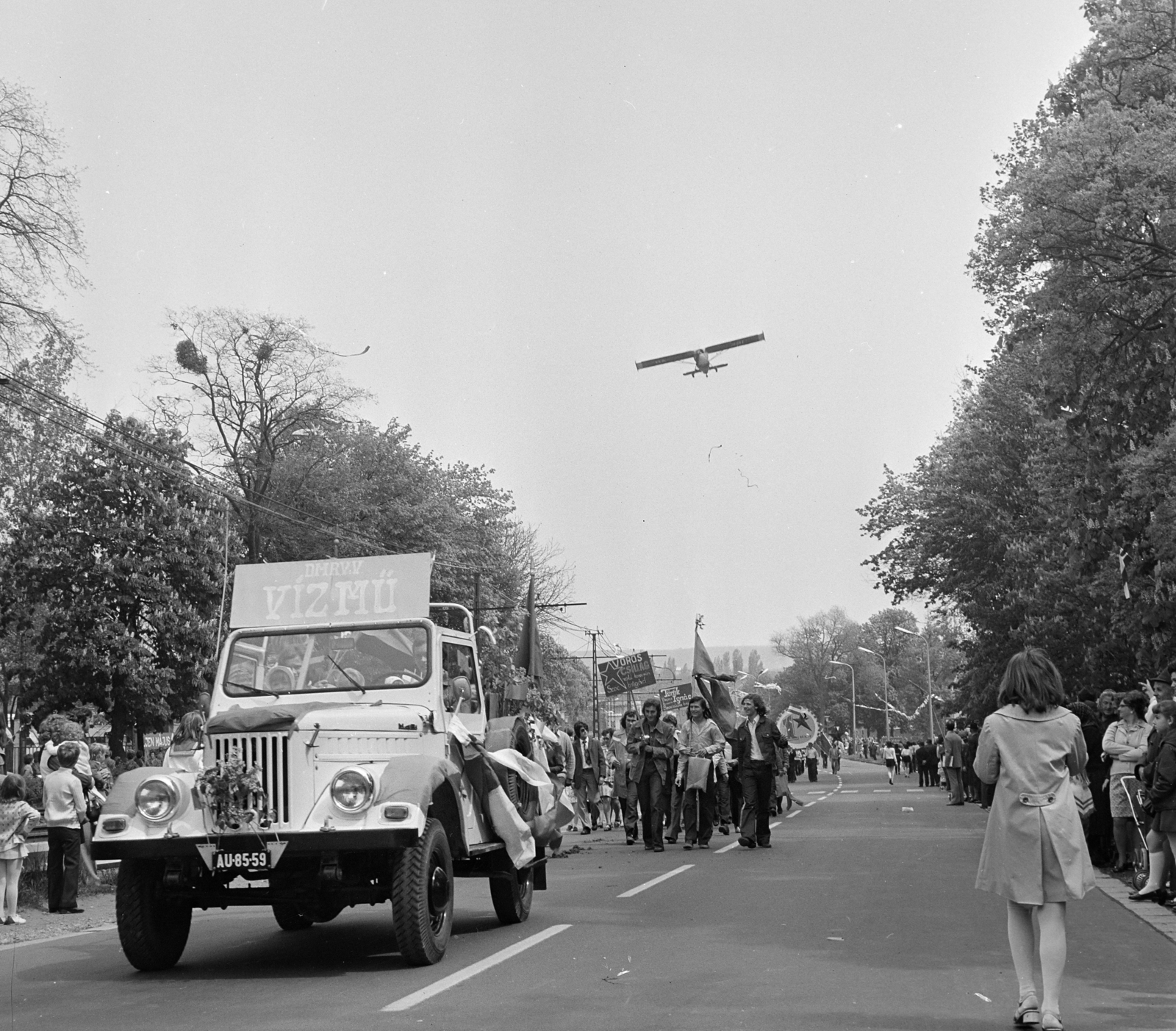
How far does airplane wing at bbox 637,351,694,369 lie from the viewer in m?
29.9

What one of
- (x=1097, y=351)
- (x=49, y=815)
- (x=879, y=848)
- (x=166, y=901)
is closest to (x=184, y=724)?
(x=49, y=815)

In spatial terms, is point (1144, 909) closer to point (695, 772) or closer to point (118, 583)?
point (695, 772)

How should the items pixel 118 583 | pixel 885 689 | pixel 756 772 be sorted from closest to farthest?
pixel 756 772
pixel 118 583
pixel 885 689

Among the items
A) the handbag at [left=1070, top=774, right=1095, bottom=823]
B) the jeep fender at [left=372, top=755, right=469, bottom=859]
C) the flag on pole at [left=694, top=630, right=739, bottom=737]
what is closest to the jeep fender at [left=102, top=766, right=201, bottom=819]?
the jeep fender at [left=372, top=755, right=469, bottom=859]

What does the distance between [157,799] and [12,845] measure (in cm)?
478

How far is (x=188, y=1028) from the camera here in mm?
7453

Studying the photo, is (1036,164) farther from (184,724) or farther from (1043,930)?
(1043,930)

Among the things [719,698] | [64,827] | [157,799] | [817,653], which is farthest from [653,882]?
[817,653]

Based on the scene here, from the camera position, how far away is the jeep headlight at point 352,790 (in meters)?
9.13

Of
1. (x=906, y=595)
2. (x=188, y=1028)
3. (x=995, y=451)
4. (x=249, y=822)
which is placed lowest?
(x=188, y=1028)

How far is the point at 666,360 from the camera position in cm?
3014

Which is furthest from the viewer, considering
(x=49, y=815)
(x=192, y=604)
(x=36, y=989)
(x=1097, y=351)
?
(x=192, y=604)

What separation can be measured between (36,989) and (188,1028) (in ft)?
7.06

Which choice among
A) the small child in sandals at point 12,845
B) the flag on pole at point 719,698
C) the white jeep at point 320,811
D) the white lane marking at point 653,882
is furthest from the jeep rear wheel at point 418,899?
the flag on pole at point 719,698
